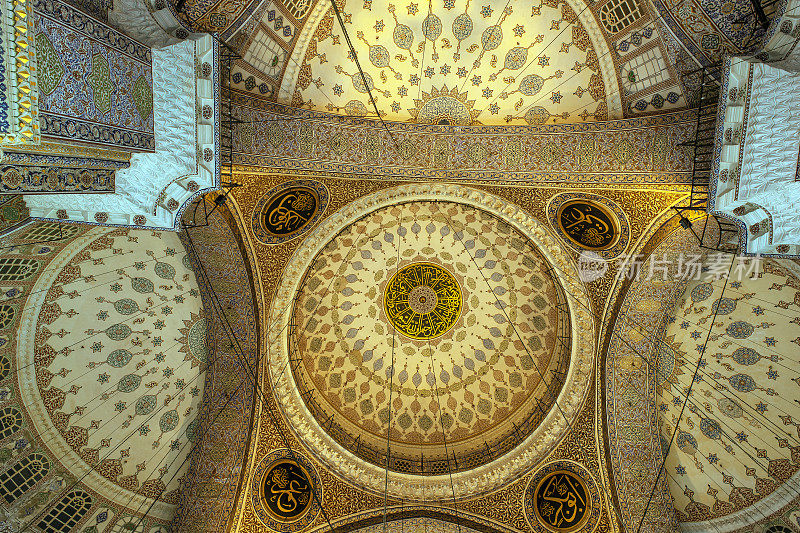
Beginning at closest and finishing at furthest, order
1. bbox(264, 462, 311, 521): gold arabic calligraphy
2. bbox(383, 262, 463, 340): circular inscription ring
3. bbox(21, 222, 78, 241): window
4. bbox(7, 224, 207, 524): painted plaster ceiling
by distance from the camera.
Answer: bbox(21, 222, 78, 241): window, bbox(7, 224, 207, 524): painted plaster ceiling, bbox(264, 462, 311, 521): gold arabic calligraphy, bbox(383, 262, 463, 340): circular inscription ring

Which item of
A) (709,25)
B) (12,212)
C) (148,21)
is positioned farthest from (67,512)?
(709,25)

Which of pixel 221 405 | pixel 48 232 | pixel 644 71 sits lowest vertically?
pixel 221 405

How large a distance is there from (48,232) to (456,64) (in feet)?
17.2

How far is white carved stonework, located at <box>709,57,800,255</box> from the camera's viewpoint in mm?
4273

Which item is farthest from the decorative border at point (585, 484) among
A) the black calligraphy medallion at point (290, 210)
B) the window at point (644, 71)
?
the window at point (644, 71)

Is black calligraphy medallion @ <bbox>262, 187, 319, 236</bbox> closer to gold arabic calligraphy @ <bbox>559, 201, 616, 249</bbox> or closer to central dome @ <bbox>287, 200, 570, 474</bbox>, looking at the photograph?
central dome @ <bbox>287, 200, 570, 474</bbox>

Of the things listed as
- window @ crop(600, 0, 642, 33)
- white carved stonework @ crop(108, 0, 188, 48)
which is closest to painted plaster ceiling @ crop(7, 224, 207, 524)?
white carved stonework @ crop(108, 0, 188, 48)

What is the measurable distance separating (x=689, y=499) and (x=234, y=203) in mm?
7763

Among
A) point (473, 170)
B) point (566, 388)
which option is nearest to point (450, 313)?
point (566, 388)

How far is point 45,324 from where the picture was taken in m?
5.86

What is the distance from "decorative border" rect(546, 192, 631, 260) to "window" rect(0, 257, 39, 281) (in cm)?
643

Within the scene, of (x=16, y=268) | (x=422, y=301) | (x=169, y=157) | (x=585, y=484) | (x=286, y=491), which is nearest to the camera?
(x=169, y=157)

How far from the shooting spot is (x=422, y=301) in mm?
8023

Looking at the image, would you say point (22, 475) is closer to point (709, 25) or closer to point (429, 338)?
point (429, 338)
